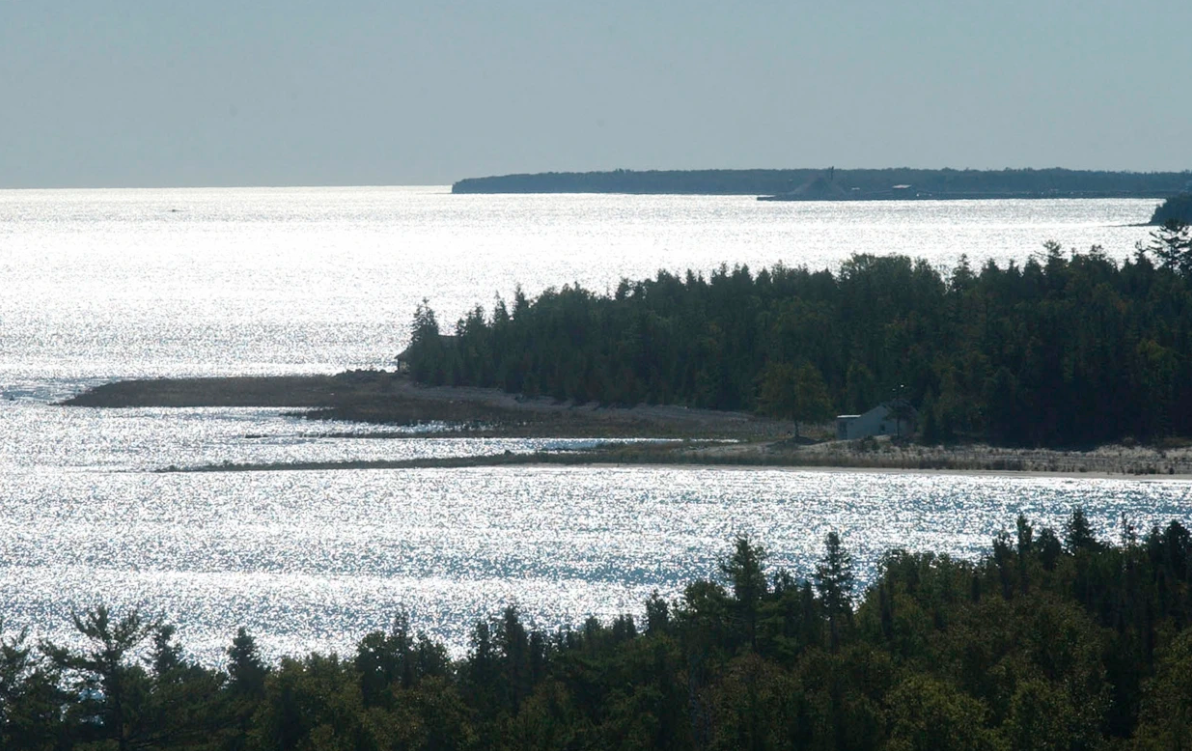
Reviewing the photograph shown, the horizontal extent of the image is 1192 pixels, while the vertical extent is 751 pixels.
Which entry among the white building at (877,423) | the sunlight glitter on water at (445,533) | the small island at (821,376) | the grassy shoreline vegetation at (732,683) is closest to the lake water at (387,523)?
the sunlight glitter on water at (445,533)

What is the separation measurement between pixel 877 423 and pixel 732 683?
4594 centimetres

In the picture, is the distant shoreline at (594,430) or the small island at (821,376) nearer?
the distant shoreline at (594,430)

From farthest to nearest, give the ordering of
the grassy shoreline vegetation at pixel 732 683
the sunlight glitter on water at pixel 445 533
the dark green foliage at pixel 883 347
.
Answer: the dark green foliage at pixel 883 347
the sunlight glitter on water at pixel 445 533
the grassy shoreline vegetation at pixel 732 683

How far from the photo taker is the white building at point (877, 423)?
72.2 m

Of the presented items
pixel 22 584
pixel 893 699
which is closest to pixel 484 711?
pixel 893 699

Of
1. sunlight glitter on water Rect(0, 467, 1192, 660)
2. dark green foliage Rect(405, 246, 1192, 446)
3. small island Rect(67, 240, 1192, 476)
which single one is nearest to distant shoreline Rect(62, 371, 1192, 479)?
small island Rect(67, 240, 1192, 476)

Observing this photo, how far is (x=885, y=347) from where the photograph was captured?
8312cm

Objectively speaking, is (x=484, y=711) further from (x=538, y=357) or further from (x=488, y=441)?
(x=538, y=357)

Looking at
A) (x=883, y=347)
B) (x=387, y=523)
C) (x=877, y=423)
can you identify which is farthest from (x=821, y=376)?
(x=387, y=523)

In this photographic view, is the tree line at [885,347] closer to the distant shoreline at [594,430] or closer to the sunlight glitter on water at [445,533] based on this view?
the distant shoreline at [594,430]

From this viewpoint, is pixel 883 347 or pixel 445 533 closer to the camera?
pixel 445 533

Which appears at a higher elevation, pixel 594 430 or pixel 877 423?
pixel 877 423

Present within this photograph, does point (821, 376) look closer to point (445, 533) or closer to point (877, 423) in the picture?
point (877, 423)

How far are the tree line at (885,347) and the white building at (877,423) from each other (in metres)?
0.99
